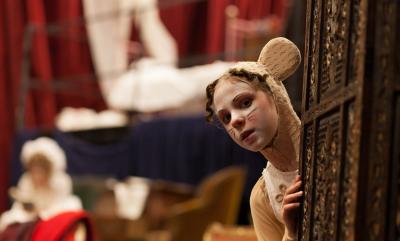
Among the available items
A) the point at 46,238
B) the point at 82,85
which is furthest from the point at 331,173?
the point at 82,85

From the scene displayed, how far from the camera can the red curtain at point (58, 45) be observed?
8328mm

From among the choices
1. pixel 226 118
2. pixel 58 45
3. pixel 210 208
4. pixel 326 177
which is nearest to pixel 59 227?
pixel 226 118

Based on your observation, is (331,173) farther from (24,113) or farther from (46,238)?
(24,113)

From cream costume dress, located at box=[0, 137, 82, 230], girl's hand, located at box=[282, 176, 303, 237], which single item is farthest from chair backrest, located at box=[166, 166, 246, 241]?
girl's hand, located at box=[282, 176, 303, 237]

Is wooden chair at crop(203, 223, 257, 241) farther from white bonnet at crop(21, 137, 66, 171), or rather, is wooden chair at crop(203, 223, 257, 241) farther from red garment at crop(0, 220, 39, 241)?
red garment at crop(0, 220, 39, 241)

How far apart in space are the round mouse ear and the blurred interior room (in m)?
1.10

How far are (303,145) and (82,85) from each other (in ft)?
25.1

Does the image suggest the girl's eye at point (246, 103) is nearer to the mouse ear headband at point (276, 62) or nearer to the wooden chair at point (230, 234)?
the mouse ear headband at point (276, 62)

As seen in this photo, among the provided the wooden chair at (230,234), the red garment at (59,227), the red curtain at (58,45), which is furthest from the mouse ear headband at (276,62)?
the red curtain at (58,45)

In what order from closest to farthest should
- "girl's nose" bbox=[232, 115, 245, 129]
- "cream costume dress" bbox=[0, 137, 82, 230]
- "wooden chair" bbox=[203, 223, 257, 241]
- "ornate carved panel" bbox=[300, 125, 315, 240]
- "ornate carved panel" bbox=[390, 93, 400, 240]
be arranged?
"ornate carved panel" bbox=[390, 93, 400, 240]
"ornate carved panel" bbox=[300, 125, 315, 240]
"girl's nose" bbox=[232, 115, 245, 129]
"wooden chair" bbox=[203, 223, 257, 241]
"cream costume dress" bbox=[0, 137, 82, 230]

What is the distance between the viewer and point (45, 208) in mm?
5227

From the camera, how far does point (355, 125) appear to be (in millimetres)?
1349

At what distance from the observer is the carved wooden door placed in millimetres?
1307

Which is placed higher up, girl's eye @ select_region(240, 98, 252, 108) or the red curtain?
girl's eye @ select_region(240, 98, 252, 108)
